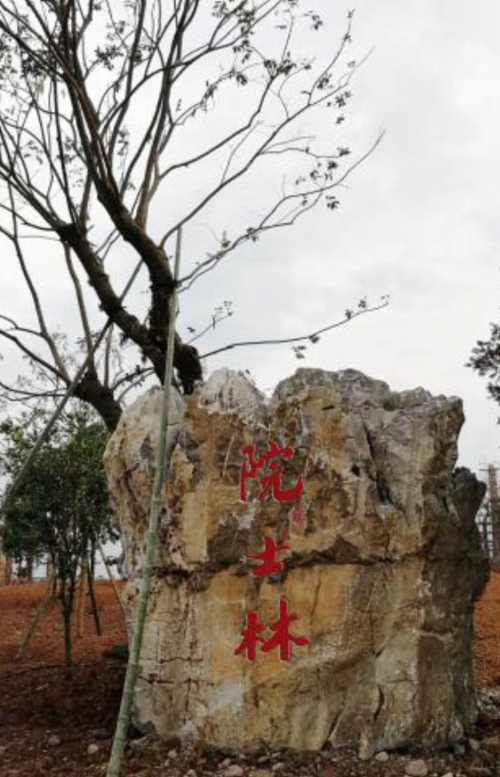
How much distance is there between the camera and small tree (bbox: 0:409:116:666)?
750 centimetres

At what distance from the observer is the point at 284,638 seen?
16.3ft

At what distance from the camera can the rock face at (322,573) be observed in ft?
16.0

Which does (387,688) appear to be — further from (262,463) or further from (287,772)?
(262,463)

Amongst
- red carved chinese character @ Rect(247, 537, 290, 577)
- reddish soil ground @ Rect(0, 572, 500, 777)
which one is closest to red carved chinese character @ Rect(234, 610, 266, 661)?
red carved chinese character @ Rect(247, 537, 290, 577)

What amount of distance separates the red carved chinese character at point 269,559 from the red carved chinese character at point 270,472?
0.26 meters

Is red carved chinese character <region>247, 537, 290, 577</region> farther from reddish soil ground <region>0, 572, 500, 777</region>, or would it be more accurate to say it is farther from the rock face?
reddish soil ground <region>0, 572, 500, 777</region>

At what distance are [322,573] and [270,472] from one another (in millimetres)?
661

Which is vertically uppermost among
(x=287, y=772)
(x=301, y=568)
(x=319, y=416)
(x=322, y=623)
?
(x=319, y=416)

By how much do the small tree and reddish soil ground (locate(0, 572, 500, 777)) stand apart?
2.39 ft

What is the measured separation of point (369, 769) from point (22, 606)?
372 inches

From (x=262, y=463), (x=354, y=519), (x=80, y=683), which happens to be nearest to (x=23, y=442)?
(x=80, y=683)

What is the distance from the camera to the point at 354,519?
16.3ft

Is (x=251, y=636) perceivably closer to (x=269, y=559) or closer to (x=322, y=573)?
(x=269, y=559)

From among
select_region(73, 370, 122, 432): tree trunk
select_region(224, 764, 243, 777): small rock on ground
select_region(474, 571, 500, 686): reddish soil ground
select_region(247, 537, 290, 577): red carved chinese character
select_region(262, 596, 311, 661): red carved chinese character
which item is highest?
select_region(73, 370, 122, 432): tree trunk
